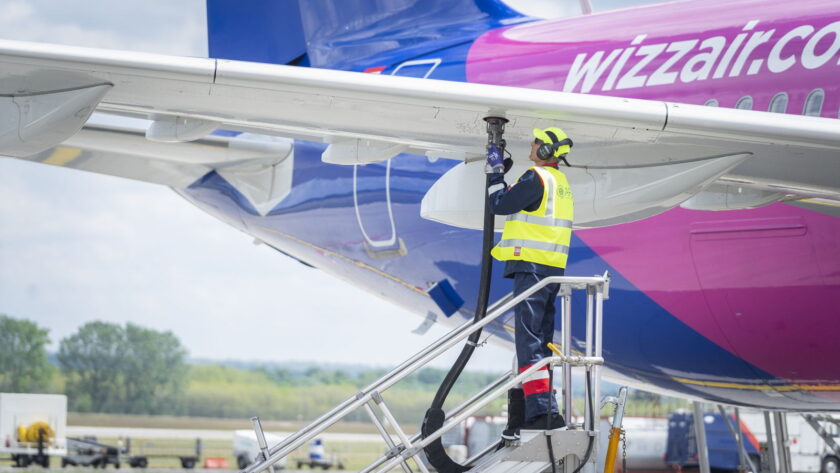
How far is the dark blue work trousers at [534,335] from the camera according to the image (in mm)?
5633

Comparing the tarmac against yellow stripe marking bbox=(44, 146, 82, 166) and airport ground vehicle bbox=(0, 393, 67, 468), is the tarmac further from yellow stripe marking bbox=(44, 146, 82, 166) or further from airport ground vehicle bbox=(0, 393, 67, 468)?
yellow stripe marking bbox=(44, 146, 82, 166)

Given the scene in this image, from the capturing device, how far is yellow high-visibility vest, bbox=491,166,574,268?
18.9 ft

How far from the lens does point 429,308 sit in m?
10.8

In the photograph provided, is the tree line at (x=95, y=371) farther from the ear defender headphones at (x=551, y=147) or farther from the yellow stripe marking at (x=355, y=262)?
the ear defender headphones at (x=551, y=147)

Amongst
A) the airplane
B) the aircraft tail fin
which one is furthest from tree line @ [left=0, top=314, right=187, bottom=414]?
the airplane

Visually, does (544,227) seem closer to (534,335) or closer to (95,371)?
(534,335)

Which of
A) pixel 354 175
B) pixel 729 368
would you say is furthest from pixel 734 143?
pixel 354 175

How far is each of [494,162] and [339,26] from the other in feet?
22.5

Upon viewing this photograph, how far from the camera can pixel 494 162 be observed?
5863mm

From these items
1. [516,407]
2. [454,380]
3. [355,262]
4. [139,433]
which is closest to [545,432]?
[516,407]

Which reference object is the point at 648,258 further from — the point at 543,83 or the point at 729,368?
the point at 543,83

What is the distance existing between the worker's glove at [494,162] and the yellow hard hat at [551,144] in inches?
8.0

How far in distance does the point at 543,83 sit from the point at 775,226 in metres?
2.39

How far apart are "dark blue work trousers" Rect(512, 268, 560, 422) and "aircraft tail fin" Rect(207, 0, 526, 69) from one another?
5.17 metres
